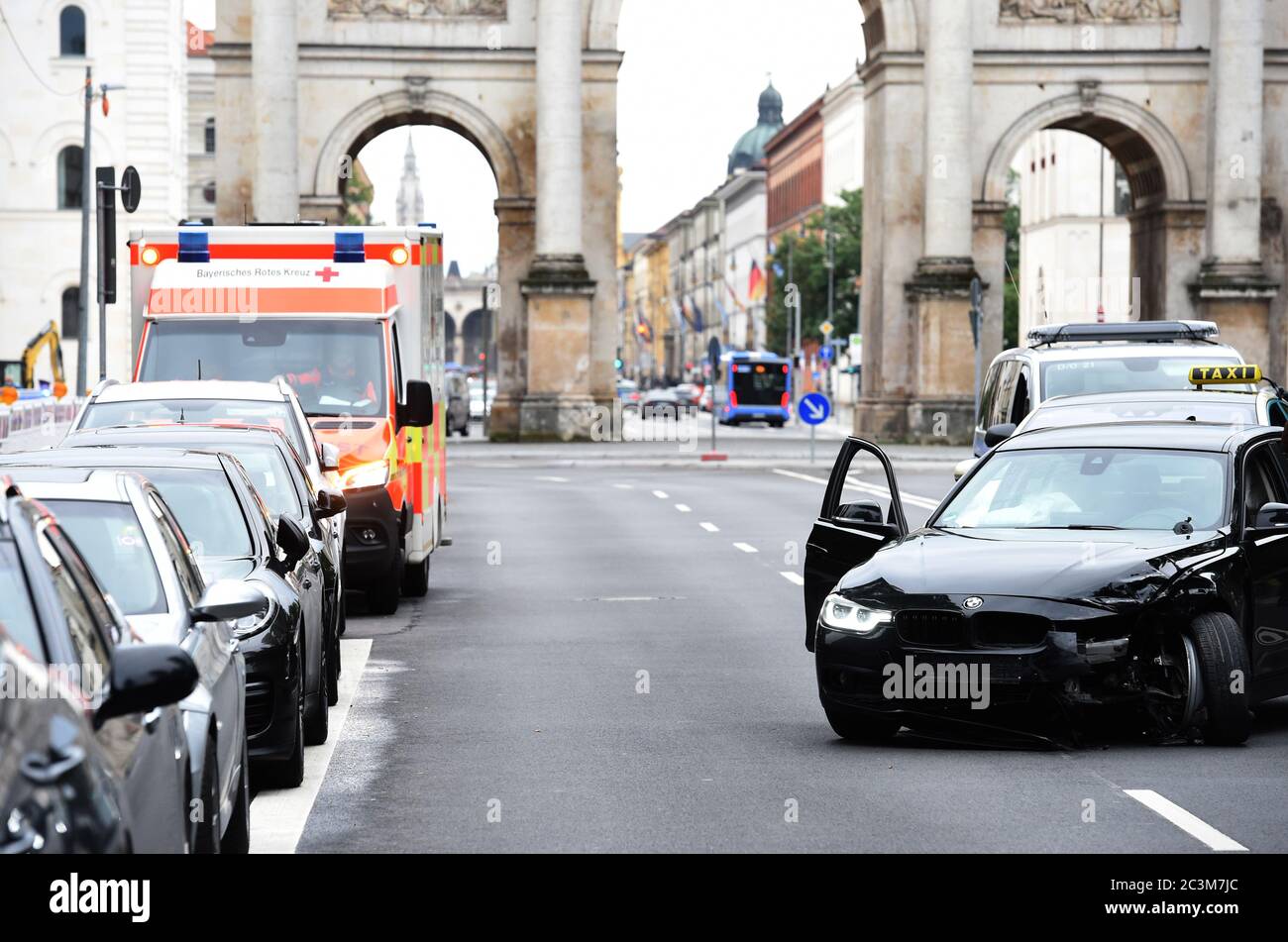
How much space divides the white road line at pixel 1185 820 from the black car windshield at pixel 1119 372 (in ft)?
36.5

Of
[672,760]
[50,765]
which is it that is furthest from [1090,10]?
[50,765]

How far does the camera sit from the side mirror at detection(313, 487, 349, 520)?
13.3 meters

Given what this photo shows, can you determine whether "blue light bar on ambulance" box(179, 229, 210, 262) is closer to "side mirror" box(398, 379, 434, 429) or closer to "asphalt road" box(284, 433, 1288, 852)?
"side mirror" box(398, 379, 434, 429)

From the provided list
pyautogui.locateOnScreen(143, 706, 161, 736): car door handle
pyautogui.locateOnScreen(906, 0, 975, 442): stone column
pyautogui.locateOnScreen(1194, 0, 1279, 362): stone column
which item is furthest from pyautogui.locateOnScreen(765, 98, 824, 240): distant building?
pyautogui.locateOnScreen(143, 706, 161, 736): car door handle

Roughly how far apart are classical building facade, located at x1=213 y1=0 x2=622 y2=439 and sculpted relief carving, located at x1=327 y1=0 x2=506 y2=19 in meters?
0.03

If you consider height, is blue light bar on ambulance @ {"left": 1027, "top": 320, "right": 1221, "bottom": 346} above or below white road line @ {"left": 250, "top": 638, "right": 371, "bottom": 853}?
above

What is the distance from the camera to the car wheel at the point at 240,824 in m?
7.51

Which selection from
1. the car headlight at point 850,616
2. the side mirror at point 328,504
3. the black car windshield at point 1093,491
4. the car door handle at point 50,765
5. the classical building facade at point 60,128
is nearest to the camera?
the car door handle at point 50,765

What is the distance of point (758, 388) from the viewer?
322ft

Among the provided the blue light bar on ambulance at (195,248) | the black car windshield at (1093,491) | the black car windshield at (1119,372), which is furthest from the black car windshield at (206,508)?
the black car windshield at (1119,372)

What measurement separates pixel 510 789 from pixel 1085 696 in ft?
8.42

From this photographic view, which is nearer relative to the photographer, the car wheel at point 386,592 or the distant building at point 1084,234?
the car wheel at point 386,592

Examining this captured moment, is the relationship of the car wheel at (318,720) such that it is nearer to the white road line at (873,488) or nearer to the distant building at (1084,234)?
the white road line at (873,488)
